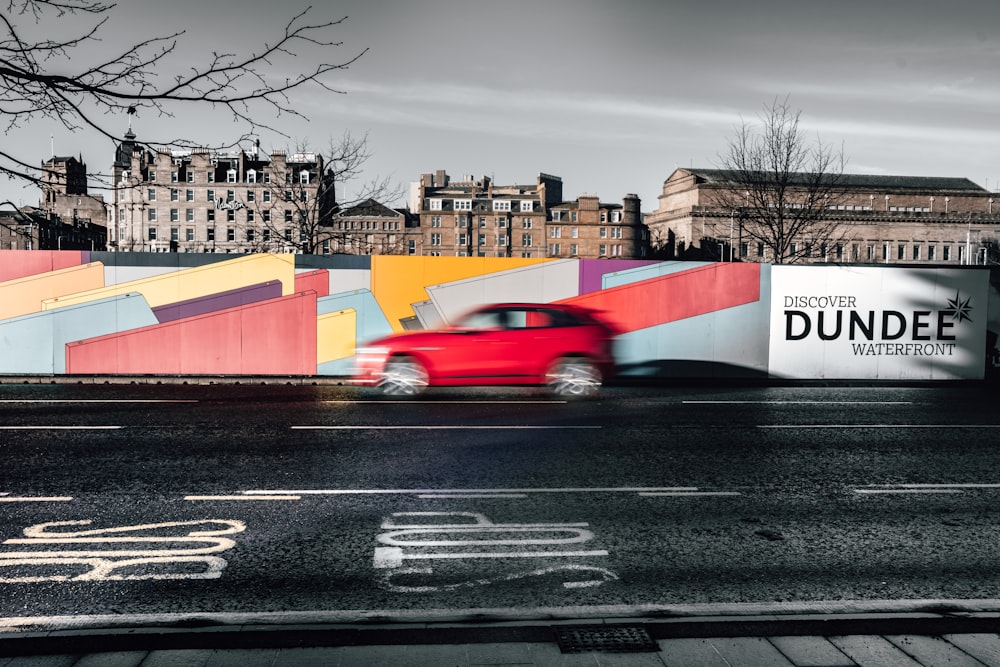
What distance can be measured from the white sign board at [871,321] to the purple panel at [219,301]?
11.8 metres

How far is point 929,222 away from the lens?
373 ft

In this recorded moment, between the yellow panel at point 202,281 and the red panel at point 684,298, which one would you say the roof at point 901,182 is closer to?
the red panel at point 684,298

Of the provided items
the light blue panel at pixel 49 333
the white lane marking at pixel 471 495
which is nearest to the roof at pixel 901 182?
the light blue panel at pixel 49 333

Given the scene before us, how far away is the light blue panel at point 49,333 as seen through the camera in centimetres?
1769

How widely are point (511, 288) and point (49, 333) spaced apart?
10356mm

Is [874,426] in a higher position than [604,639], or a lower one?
lower

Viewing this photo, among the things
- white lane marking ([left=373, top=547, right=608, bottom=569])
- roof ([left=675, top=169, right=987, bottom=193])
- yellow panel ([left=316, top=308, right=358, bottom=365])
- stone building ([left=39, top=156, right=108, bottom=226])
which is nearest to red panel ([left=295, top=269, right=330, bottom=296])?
yellow panel ([left=316, top=308, right=358, bottom=365])

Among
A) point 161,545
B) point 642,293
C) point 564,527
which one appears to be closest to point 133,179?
point 161,545

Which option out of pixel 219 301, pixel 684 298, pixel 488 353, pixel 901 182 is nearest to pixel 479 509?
pixel 488 353

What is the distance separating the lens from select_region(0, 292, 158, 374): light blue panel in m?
17.7

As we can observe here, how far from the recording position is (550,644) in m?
4.18

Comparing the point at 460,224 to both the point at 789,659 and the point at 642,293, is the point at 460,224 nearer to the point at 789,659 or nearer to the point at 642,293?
the point at 642,293

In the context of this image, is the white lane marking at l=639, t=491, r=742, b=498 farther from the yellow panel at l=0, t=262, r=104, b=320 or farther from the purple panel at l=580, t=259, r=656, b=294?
the yellow panel at l=0, t=262, r=104, b=320

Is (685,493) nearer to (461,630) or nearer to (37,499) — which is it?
(461,630)
